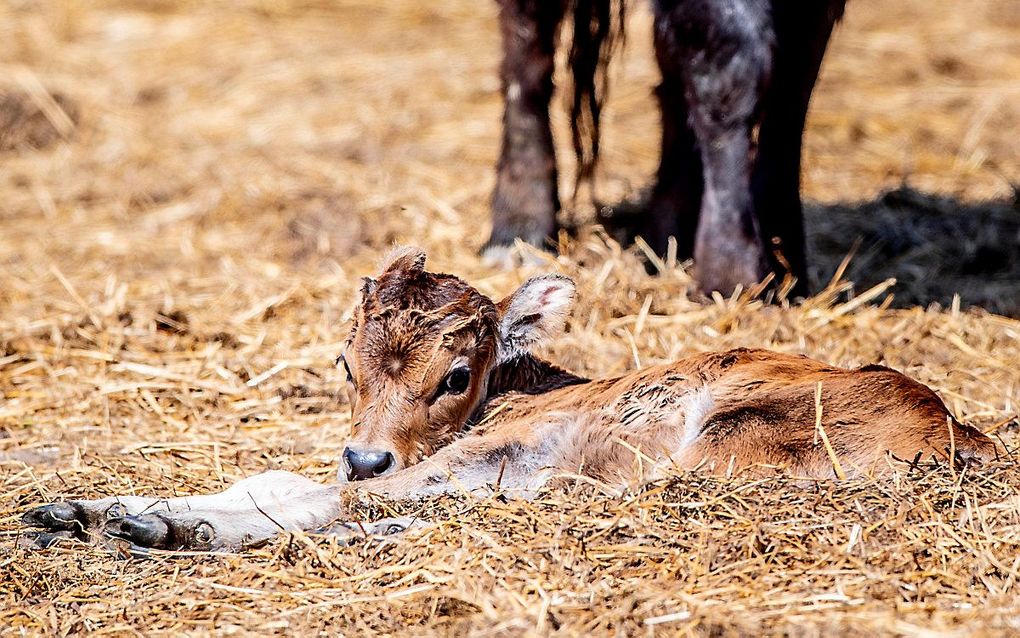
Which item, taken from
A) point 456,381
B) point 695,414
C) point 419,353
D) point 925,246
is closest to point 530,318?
point 456,381

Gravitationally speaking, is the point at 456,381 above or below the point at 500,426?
above

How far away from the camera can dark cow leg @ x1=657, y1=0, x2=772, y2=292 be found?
5.52m

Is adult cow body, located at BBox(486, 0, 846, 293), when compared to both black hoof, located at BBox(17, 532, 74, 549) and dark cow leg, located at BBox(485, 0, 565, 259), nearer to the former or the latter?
dark cow leg, located at BBox(485, 0, 565, 259)

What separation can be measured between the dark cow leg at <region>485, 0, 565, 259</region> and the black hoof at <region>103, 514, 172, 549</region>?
130 inches

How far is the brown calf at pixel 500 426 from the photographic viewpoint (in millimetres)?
3812

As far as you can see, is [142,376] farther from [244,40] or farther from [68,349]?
[244,40]

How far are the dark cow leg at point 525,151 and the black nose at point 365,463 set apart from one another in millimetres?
2811

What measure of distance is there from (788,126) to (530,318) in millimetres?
1901

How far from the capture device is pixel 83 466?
4.53m

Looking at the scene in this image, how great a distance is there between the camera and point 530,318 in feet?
15.4

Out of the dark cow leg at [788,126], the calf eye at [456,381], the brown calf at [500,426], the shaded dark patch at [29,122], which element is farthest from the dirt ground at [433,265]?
the calf eye at [456,381]

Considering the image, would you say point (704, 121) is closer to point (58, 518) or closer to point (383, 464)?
point (383, 464)

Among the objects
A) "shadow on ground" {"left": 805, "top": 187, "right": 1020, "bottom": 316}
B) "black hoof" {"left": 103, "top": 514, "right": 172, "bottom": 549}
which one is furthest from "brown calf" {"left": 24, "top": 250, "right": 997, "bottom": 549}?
"shadow on ground" {"left": 805, "top": 187, "right": 1020, "bottom": 316}

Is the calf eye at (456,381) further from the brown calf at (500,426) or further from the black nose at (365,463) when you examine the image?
the black nose at (365,463)
